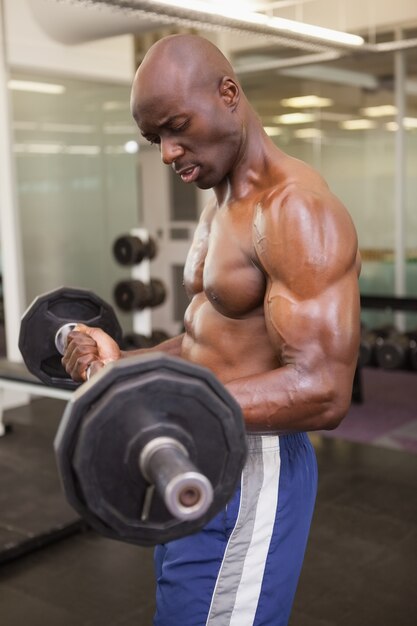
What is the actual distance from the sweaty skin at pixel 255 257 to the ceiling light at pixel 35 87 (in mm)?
3694

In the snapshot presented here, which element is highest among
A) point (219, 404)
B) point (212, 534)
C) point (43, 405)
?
point (219, 404)

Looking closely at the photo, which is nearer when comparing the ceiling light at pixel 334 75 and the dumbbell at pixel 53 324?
the dumbbell at pixel 53 324

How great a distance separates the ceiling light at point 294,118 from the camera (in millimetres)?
6188

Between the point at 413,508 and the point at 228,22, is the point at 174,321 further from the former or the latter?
the point at 413,508

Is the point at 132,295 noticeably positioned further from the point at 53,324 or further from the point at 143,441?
the point at 143,441

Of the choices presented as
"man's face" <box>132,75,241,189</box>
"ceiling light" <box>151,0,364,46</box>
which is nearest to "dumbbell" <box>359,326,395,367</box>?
"ceiling light" <box>151,0,364,46</box>

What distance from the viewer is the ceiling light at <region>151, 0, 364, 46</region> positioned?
3110 millimetres

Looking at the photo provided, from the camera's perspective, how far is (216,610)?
117 centimetres

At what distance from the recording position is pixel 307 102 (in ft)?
20.4

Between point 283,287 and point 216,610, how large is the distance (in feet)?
1.77

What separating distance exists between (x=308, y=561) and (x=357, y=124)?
14.0 feet

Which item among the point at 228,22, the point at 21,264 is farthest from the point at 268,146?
the point at 21,264

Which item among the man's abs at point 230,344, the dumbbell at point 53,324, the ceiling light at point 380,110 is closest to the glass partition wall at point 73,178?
the ceiling light at point 380,110

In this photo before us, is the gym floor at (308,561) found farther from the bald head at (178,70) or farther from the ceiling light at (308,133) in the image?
the ceiling light at (308,133)
